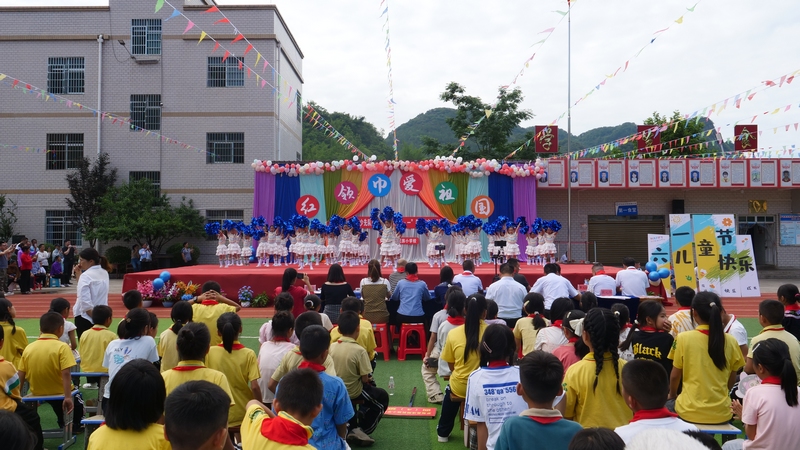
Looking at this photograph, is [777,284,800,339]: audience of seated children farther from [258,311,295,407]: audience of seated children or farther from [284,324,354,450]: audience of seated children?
[258,311,295,407]: audience of seated children

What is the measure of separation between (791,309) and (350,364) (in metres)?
3.65

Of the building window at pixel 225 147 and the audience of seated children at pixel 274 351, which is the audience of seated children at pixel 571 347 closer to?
the audience of seated children at pixel 274 351

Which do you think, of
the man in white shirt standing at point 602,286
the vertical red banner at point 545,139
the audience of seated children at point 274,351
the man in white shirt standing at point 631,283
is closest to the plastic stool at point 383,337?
the man in white shirt standing at point 602,286

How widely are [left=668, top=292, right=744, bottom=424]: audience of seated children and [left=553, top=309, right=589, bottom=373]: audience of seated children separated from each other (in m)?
0.61

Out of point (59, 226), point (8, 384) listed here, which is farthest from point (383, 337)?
point (59, 226)

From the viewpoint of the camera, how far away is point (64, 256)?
18219 mm

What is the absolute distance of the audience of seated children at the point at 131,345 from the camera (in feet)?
13.5

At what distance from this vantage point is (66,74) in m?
21.6

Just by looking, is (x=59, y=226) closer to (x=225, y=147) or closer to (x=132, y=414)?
(x=225, y=147)

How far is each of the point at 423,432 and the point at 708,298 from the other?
8.28ft

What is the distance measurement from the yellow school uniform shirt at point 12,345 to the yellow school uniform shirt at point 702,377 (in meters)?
4.81

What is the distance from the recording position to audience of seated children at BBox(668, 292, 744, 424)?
3.66 meters

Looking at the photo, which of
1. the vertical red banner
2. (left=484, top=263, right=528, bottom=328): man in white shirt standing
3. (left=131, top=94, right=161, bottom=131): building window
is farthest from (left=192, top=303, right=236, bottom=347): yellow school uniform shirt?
(left=131, top=94, right=161, bottom=131): building window

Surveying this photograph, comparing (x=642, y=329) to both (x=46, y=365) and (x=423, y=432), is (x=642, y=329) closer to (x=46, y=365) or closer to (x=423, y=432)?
(x=423, y=432)
